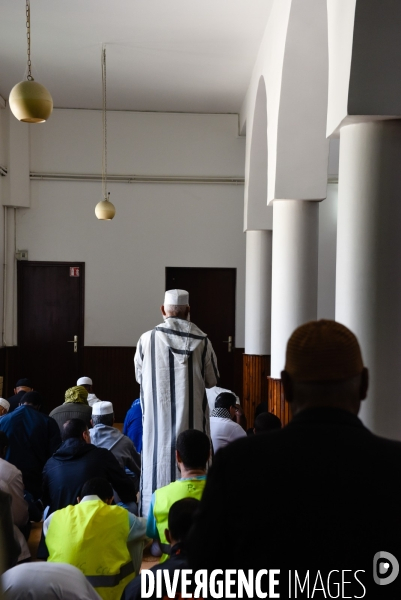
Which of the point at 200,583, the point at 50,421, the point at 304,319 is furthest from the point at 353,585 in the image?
the point at 304,319

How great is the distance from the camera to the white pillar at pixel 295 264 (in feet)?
21.3

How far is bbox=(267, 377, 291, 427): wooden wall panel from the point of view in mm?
6416

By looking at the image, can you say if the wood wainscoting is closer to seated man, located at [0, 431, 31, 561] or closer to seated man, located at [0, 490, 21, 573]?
seated man, located at [0, 431, 31, 561]

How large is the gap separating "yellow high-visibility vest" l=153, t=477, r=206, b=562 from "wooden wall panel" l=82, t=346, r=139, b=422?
722cm

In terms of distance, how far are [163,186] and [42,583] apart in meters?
8.79

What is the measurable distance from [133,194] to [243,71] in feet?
8.97

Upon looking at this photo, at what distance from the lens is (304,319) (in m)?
6.57

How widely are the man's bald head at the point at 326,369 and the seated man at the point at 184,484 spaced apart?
6.92ft

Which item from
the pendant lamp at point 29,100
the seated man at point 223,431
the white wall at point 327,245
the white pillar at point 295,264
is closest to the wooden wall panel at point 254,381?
the white wall at point 327,245

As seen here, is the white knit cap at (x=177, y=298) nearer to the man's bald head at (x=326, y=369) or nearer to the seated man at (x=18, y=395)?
the man's bald head at (x=326, y=369)

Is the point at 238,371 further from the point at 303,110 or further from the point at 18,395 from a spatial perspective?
the point at 303,110

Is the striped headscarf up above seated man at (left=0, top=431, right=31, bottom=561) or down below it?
A: above

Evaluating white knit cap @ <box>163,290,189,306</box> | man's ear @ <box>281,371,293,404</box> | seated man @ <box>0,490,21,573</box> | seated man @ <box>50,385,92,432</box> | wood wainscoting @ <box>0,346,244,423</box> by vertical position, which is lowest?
wood wainscoting @ <box>0,346,244,423</box>

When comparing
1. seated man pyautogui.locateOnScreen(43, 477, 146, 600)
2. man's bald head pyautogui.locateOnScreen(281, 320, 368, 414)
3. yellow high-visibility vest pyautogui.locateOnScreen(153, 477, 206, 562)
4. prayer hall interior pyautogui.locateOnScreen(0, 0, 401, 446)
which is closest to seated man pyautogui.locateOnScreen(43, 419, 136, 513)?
seated man pyautogui.locateOnScreen(43, 477, 146, 600)
